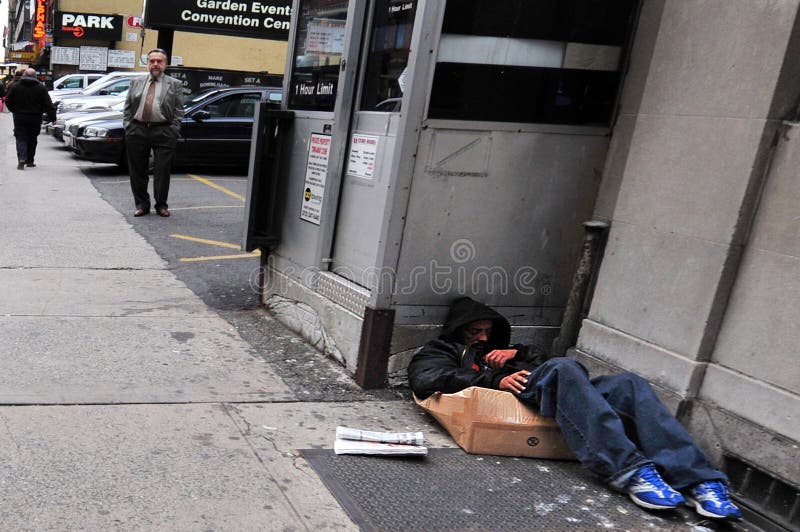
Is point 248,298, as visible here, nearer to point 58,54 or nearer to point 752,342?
point 752,342

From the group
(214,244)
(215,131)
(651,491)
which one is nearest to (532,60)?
(651,491)

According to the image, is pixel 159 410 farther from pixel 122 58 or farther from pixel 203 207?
pixel 122 58

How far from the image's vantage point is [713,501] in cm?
340

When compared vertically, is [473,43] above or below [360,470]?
above

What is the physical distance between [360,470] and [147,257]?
4784 millimetres

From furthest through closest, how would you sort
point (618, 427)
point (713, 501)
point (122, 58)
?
point (122, 58) < point (618, 427) < point (713, 501)

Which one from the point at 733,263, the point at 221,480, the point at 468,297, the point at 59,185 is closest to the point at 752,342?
the point at 733,263

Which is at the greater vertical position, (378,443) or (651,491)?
(651,491)

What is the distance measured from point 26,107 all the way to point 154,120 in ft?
17.4

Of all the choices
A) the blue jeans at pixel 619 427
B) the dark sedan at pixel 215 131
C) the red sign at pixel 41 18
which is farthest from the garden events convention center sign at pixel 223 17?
the red sign at pixel 41 18

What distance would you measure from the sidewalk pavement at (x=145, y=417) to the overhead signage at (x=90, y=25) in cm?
3022

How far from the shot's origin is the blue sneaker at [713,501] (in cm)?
338

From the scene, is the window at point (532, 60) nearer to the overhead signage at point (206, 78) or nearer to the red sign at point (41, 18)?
the overhead signage at point (206, 78)

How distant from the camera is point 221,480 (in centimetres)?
340
